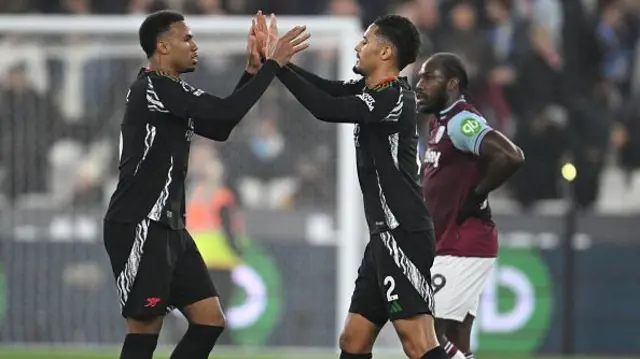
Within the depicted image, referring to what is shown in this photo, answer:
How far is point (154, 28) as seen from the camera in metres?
7.57

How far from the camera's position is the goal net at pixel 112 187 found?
42.4 ft

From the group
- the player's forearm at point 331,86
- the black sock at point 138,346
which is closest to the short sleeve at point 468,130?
the player's forearm at point 331,86

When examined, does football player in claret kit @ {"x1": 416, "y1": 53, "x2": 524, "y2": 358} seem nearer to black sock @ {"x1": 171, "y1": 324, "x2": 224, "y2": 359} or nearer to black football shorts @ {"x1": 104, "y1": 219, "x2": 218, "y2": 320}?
black sock @ {"x1": 171, "y1": 324, "x2": 224, "y2": 359}

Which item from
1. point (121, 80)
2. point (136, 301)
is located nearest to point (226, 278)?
point (121, 80)

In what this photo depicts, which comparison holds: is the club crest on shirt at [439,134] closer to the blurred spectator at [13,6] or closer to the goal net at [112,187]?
the goal net at [112,187]

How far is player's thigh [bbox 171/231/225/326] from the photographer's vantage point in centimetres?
751

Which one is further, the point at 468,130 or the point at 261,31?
the point at 468,130

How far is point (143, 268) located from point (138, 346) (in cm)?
41

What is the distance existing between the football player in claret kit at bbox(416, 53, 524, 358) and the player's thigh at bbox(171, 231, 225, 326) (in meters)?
1.52

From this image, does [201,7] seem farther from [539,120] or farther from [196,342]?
[196,342]

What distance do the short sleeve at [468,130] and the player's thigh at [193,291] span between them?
178cm

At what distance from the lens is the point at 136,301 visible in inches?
289

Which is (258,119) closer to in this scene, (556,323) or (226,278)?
(226,278)

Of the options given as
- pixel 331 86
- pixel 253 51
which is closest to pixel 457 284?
pixel 331 86
